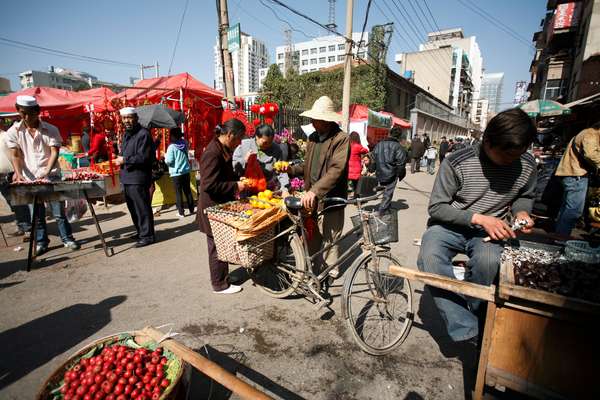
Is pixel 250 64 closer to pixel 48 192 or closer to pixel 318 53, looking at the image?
pixel 318 53

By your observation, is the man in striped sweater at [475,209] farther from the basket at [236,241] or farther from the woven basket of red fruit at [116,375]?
the woven basket of red fruit at [116,375]

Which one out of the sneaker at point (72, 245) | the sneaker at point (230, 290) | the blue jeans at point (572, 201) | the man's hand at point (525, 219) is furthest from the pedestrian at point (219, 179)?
the blue jeans at point (572, 201)

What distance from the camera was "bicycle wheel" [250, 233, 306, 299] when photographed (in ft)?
10.1

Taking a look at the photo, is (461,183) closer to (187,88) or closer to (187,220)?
(187,220)

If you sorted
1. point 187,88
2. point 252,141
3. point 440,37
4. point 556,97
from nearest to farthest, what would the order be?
point 252,141 < point 187,88 < point 556,97 < point 440,37

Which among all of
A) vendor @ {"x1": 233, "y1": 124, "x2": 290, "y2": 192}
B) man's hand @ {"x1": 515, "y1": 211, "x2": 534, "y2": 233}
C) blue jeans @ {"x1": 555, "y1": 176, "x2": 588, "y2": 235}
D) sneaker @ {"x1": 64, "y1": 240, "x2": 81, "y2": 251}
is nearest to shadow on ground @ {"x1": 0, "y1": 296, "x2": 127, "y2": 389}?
sneaker @ {"x1": 64, "y1": 240, "x2": 81, "y2": 251}

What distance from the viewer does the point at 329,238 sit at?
3.47m

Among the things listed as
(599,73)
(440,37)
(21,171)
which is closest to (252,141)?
(21,171)

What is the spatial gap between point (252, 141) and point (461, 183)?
148 inches

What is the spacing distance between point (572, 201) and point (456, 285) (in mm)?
4905

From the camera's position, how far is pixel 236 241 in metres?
2.66

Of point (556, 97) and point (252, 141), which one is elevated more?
point (556, 97)

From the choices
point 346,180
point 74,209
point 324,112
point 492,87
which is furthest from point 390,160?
point 492,87

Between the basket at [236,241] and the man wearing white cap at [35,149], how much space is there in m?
3.19
